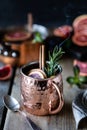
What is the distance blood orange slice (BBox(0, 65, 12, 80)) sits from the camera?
1.14m

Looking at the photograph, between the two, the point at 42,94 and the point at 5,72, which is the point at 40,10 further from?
the point at 42,94

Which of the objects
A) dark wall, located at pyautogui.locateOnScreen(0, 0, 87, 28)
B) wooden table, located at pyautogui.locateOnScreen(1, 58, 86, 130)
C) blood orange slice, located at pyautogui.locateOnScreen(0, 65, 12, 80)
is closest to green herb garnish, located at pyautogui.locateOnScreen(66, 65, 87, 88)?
wooden table, located at pyautogui.locateOnScreen(1, 58, 86, 130)

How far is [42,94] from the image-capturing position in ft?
2.81

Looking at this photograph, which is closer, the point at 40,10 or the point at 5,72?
the point at 5,72

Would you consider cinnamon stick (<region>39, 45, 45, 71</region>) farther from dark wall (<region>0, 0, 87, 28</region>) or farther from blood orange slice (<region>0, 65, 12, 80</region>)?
dark wall (<region>0, 0, 87, 28</region>)

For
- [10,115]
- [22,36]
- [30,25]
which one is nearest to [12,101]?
[10,115]

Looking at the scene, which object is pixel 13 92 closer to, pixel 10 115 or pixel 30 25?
pixel 10 115

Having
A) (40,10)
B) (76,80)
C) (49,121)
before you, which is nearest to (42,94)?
(49,121)

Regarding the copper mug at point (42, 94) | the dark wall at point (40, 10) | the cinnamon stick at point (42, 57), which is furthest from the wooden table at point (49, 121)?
the dark wall at point (40, 10)

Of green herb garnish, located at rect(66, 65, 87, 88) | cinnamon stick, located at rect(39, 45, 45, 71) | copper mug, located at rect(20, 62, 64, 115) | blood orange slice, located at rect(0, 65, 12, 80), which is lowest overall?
blood orange slice, located at rect(0, 65, 12, 80)

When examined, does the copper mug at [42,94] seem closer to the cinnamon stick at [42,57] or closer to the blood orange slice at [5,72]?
the cinnamon stick at [42,57]

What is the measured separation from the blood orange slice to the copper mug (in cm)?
26

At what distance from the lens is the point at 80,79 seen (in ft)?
3.58

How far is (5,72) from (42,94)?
0.35 meters
